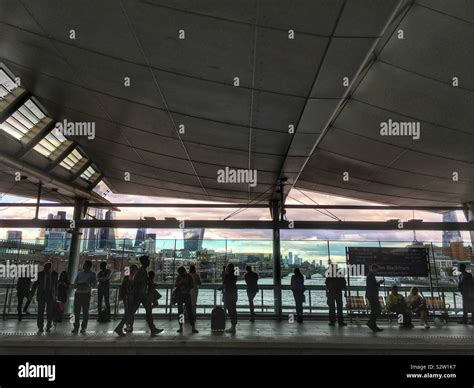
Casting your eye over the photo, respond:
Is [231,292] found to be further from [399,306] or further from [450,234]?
[450,234]

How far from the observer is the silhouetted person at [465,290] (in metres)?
11.0

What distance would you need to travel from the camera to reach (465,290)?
11.0 m

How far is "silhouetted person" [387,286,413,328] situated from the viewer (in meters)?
10.4

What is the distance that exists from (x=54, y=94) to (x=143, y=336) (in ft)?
20.4

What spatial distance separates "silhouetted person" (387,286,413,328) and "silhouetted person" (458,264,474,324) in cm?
203

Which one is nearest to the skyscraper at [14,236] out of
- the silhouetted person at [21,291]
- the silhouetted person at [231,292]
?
the silhouetted person at [21,291]

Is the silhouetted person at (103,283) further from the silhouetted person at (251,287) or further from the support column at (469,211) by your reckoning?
the support column at (469,211)

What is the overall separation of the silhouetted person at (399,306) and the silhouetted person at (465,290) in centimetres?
203

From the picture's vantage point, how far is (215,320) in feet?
30.0

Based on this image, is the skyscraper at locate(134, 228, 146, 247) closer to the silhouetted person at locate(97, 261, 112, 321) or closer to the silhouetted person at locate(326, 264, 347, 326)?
the silhouetted person at locate(97, 261, 112, 321)

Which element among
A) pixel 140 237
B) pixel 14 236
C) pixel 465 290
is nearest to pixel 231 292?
pixel 140 237

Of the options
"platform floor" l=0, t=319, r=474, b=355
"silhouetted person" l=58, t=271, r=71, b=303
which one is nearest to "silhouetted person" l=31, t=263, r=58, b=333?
"platform floor" l=0, t=319, r=474, b=355

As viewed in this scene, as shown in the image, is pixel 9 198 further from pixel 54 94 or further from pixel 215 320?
pixel 215 320
